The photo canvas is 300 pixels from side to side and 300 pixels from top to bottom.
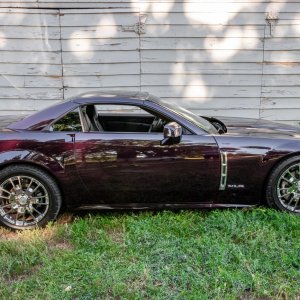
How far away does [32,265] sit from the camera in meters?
3.41

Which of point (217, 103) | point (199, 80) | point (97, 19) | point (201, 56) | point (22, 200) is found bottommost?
point (22, 200)

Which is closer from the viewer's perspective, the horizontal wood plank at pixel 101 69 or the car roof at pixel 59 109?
the car roof at pixel 59 109

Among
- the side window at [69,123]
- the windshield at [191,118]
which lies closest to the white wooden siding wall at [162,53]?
the windshield at [191,118]

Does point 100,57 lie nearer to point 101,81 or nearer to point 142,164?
point 101,81

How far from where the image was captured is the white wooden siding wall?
711 centimetres

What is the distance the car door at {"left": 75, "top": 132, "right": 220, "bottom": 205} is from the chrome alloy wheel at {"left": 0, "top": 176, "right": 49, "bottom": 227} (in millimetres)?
459

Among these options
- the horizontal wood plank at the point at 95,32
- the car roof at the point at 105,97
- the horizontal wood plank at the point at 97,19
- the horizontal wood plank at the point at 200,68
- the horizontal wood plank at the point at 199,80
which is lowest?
the car roof at the point at 105,97

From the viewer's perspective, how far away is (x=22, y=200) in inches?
158

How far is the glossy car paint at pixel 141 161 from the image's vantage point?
3.98 metres

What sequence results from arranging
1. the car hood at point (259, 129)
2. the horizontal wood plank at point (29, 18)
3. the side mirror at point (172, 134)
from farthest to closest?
the horizontal wood plank at point (29, 18)
the car hood at point (259, 129)
the side mirror at point (172, 134)

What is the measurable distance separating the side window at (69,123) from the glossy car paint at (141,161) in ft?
0.20

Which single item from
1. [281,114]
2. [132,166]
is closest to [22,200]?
[132,166]

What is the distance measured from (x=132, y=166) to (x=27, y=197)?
3.54 ft

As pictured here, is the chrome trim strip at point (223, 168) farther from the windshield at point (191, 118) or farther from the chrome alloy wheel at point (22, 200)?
the chrome alloy wheel at point (22, 200)
